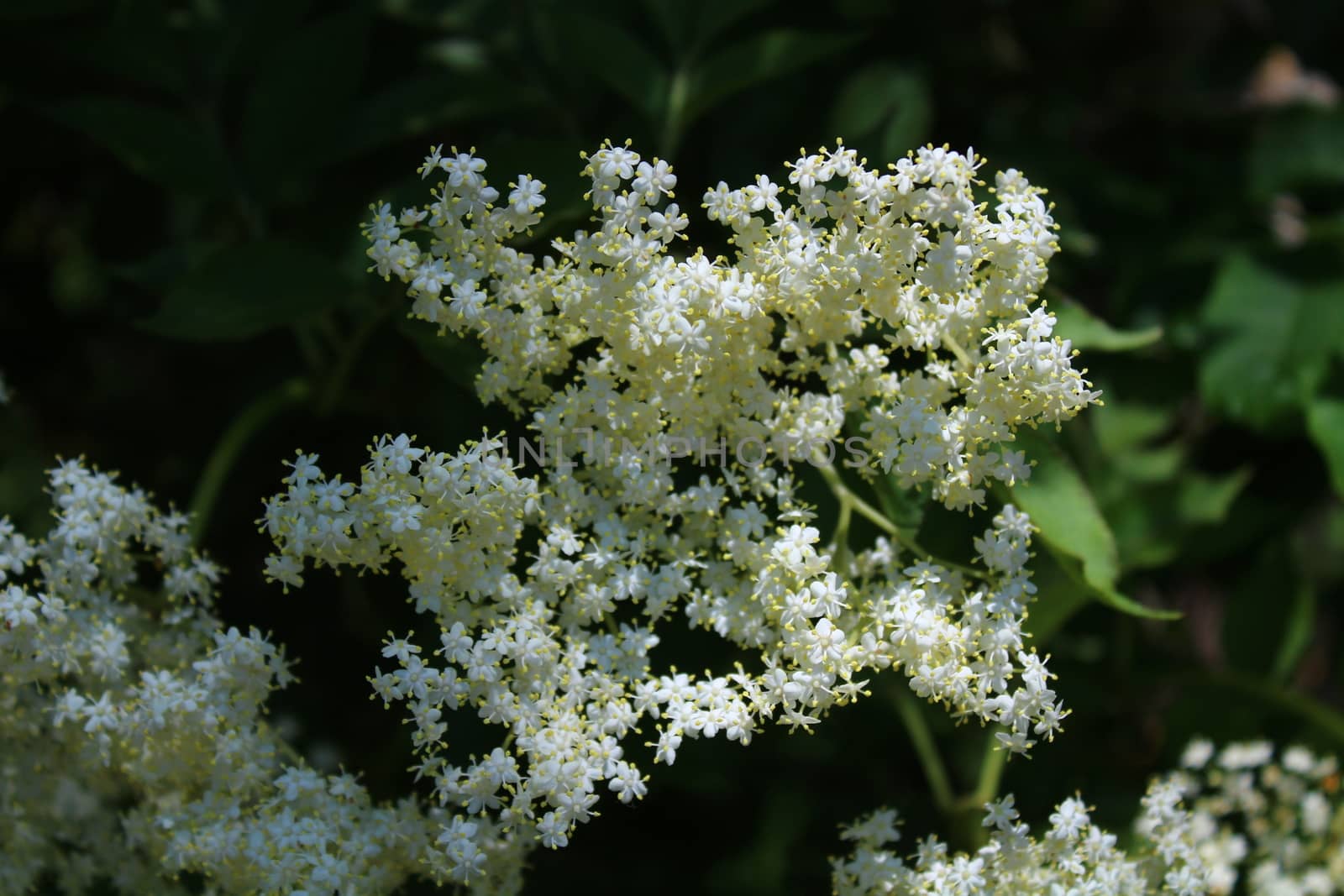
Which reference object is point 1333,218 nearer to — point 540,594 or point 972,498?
point 972,498

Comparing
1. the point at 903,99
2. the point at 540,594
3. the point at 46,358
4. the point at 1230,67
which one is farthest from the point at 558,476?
the point at 1230,67

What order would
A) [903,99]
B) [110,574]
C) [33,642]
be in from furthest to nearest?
[903,99] → [110,574] → [33,642]

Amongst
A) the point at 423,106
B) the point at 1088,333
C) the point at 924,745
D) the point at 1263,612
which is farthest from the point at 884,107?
the point at 1263,612

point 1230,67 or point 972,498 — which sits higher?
point 1230,67

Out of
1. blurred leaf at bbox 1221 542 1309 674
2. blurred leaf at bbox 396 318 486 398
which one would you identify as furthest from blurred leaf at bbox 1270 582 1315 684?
blurred leaf at bbox 396 318 486 398

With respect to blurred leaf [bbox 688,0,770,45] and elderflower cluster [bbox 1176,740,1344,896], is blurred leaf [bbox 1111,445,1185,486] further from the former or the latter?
blurred leaf [bbox 688,0,770,45]

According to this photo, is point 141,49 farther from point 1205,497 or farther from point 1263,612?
point 1263,612

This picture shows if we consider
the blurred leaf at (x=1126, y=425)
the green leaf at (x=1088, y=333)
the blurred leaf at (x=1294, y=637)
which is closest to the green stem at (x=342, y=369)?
the green leaf at (x=1088, y=333)
